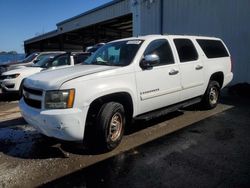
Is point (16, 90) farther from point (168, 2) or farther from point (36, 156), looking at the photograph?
point (168, 2)

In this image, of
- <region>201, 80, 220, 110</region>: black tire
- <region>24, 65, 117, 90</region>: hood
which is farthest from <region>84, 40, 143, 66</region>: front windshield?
<region>201, 80, 220, 110</region>: black tire

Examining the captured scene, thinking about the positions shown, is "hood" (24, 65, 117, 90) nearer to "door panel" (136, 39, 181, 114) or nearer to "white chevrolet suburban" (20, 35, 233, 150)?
"white chevrolet suburban" (20, 35, 233, 150)

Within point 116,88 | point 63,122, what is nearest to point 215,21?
point 116,88

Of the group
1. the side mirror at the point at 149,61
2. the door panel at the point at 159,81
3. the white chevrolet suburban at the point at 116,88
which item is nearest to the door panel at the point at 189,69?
the white chevrolet suburban at the point at 116,88

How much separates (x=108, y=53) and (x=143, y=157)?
2321 millimetres

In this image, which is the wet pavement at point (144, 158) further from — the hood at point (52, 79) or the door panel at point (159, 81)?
the hood at point (52, 79)

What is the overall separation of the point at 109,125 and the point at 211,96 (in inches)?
147

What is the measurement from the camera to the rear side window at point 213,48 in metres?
6.58

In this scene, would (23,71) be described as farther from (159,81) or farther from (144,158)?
(144,158)

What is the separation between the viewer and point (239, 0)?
32.1ft

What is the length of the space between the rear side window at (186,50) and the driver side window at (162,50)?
327mm

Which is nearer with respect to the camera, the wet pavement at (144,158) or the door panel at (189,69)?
the wet pavement at (144,158)

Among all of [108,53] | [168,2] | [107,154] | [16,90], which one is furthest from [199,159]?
[168,2]

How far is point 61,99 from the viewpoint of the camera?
380cm
